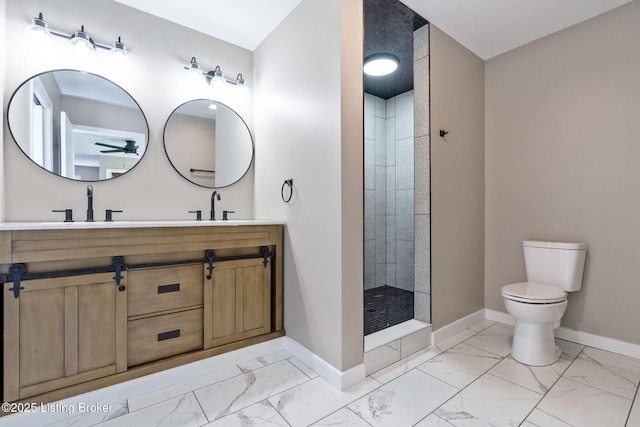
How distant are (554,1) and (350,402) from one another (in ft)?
9.61

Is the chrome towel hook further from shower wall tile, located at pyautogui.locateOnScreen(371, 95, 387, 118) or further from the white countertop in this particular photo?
shower wall tile, located at pyautogui.locateOnScreen(371, 95, 387, 118)

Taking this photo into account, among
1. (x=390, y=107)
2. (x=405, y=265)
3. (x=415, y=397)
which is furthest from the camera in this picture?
(x=390, y=107)

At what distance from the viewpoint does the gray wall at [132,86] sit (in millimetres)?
1793

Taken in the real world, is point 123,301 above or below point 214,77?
below

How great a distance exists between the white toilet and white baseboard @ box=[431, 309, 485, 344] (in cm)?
43

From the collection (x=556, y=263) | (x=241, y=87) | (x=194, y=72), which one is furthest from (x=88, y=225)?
(x=556, y=263)

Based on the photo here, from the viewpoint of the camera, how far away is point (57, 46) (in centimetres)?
190

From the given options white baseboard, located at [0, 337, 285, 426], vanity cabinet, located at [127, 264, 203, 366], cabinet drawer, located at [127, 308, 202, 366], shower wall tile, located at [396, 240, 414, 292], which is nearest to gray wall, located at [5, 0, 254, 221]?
vanity cabinet, located at [127, 264, 203, 366]

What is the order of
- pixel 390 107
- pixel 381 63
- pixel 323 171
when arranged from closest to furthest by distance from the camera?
pixel 323 171 → pixel 381 63 → pixel 390 107

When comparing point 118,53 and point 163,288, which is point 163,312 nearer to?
point 163,288

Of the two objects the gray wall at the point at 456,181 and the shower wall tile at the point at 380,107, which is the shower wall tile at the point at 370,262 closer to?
the gray wall at the point at 456,181

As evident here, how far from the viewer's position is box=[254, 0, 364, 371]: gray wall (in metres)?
1.74

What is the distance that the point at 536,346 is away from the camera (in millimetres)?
1963

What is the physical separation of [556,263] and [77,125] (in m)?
3.55
